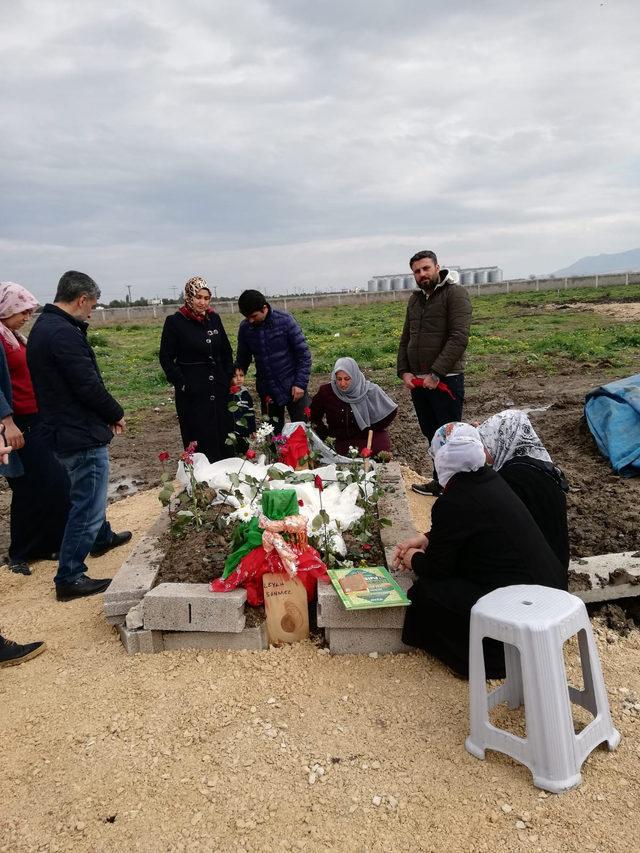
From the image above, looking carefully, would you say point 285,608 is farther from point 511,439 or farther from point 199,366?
point 199,366

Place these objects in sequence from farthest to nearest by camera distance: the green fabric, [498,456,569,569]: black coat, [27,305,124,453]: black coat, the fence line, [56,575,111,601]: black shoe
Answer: the fence line, [56,575,111,601]: black shoe, [27,305,124,453]: black coat, the green fabric, [498,456,569,569]: black coat

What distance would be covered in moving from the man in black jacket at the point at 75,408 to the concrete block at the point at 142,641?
789mm

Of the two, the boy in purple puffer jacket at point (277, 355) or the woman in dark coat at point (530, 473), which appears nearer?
the woman in dark coat at point (530, 473)

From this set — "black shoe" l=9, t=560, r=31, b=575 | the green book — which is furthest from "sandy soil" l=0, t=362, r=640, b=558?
the green book

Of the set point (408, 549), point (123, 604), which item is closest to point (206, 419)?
point (123, 604)

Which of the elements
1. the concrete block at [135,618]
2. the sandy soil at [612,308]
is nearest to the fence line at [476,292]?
the sandy soil at [612,308]

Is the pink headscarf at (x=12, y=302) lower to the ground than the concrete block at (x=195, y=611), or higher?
higher

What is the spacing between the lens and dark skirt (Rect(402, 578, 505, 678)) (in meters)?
2.73

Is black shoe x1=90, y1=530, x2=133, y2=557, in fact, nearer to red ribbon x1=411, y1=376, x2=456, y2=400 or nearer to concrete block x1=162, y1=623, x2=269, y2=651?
concrete block x1=162, y1=623, x2=269, y2=651

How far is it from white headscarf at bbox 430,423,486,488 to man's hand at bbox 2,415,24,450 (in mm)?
2577

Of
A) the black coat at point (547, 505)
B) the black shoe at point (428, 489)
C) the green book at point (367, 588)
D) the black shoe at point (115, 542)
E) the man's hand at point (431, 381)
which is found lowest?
the black shoe at point (115, 542)

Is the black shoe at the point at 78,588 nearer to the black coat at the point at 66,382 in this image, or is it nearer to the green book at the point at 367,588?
the black coat at the point at 66,382

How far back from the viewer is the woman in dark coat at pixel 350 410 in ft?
16.4

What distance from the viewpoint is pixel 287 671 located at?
9.68 ft
